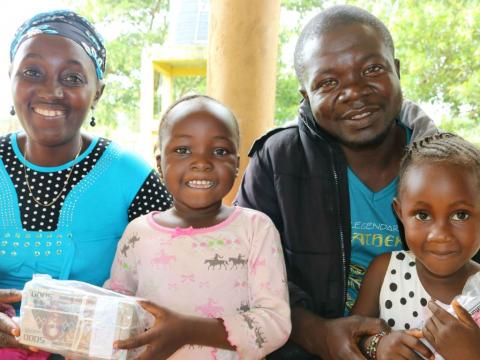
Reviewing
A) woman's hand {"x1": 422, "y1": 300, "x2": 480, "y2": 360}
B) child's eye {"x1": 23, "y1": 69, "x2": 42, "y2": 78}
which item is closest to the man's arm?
woman's hand {"x1": 422, "y1": 300, "x2": 480, "y2": 360}

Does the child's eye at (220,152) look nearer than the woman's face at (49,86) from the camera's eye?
Yes

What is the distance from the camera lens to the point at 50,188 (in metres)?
2.41

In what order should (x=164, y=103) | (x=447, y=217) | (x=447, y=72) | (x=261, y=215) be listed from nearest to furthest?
(x=447, y=217) < (x=261, y=215) < (x=447, y=72) < (x=164, y=103)

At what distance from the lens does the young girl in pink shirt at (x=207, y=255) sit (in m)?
1.90

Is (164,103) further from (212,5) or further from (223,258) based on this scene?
(223,258)

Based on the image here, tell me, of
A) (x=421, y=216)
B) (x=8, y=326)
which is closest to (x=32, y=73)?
(x=8, y=326)

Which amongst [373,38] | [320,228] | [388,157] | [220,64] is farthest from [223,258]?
[220,64]

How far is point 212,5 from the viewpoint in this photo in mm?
4031

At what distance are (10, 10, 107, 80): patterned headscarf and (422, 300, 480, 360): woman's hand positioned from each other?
179cm

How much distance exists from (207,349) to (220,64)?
2486 mm

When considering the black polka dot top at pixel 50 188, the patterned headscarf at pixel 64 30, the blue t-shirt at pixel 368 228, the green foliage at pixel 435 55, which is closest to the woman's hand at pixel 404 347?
the blue t-shirt at pixel 368 228

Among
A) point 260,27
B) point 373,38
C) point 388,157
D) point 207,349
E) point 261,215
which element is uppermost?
point 260,27

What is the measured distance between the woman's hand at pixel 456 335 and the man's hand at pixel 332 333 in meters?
0.27

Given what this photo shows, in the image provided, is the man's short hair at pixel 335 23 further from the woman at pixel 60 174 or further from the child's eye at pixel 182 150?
the woman at pixel 60 174
